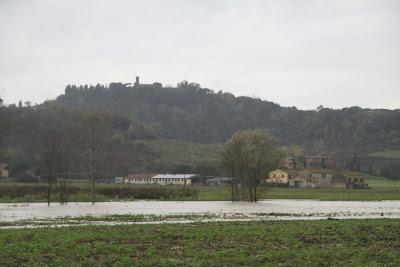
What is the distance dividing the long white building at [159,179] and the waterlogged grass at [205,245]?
11896 cm

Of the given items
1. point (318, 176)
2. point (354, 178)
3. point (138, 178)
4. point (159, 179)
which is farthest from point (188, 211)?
point (354, 178)

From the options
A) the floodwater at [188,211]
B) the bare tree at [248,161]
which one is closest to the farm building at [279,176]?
the bare tree at [248,161]

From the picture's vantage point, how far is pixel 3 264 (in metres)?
18.8

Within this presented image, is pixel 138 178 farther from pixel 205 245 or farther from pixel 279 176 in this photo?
pixel 205 245

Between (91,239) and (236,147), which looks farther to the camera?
(236,147)

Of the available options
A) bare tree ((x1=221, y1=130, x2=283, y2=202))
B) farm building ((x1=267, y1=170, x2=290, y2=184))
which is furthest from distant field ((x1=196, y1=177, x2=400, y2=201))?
farm building ((x1=267, y1=170, x2=290, y2=184))

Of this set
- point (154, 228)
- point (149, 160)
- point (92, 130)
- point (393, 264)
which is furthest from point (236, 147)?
point (149, 160)

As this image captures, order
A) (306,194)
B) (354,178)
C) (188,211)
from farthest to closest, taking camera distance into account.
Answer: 1. (354,178)
2. (306,194)
3. (188,211)

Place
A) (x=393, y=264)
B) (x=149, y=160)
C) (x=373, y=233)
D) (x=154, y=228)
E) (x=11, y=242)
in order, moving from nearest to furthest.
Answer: (x=393, y=264) → (x=11, y=242) → (x=373, y=233) → (x=154, y=228) → (x=149, y=160)

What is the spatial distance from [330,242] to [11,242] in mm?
12170

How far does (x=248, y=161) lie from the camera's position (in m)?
75.8

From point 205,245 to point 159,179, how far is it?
134218mm

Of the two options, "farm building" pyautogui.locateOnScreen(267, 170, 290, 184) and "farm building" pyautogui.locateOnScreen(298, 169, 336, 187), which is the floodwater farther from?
"farm building" pyautogui.locateOnScreen(267, 170, 290, 184)

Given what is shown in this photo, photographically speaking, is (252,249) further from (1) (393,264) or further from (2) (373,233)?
(2) (373,233)
